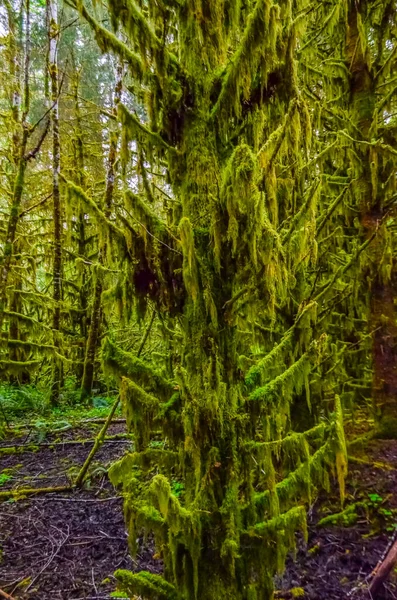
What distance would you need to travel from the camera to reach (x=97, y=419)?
8141mm

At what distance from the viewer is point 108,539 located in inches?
160

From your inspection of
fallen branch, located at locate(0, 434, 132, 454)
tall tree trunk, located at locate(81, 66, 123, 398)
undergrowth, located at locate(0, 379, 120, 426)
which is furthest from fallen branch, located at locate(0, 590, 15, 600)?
tall tree trunk, located at locate(81, 66, 123, 398)

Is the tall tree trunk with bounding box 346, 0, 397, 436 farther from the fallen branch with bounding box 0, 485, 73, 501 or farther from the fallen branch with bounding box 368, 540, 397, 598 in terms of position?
the fallen branch with bounding box 0, 485, 73, 501

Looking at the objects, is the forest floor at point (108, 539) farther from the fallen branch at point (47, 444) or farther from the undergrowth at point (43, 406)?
the undergrowth at point (43, 406)

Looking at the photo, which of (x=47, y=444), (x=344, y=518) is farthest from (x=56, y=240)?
(x=344, y=518)

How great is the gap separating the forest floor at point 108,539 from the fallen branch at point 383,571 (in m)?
0.06

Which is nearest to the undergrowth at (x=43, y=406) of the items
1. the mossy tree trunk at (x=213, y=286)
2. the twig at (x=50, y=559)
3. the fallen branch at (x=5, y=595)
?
the twig at (x=50, y=559)

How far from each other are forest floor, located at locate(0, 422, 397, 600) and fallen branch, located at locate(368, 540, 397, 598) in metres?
0.06

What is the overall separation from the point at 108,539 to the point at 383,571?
2.59 meters

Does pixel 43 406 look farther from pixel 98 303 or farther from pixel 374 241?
pixel 374 241

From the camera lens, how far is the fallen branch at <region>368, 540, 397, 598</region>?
3.10m

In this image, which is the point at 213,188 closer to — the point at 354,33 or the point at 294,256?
the point at 294,256

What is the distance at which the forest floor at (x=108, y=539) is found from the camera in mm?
3363

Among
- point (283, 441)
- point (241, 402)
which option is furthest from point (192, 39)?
point (283, 441)
